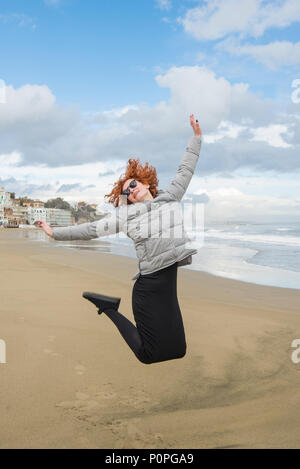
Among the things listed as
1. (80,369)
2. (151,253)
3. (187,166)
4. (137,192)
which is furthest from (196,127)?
(80,369)

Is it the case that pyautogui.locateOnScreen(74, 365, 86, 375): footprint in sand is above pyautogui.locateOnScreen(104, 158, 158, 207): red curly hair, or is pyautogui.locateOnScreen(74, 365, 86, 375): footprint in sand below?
below

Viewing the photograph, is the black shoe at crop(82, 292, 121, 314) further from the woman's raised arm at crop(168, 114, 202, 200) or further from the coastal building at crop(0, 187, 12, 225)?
the coastal building at crop(0, 187, 12, 225)

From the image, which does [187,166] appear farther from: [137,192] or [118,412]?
[118,412]

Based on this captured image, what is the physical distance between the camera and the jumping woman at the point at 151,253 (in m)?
2.80

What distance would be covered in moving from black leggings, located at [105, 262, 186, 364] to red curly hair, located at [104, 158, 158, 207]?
27.9 inches

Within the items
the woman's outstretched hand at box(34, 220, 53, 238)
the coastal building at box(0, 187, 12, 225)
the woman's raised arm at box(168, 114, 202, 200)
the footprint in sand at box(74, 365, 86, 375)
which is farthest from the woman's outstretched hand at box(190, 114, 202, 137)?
the coastal building at box(0, 187, 12, 225)

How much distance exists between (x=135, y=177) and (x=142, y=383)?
79.1 inches

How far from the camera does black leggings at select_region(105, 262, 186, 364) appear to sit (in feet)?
9.24

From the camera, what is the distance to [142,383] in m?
3.63

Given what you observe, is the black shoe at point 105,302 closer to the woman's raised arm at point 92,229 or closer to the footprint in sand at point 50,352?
the woman's raised arm at point 92,229

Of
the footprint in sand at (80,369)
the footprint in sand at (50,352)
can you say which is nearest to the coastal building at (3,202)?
the footprint in sand at (50,352)

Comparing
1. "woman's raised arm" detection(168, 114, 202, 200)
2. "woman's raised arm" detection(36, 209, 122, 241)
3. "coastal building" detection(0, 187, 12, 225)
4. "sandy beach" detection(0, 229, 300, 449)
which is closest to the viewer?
"sandy beach" detection(0, 229, 300, 449)

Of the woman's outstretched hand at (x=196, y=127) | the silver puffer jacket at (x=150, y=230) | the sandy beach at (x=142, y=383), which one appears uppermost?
the woman's outstretched hand at (x=196, y=127)

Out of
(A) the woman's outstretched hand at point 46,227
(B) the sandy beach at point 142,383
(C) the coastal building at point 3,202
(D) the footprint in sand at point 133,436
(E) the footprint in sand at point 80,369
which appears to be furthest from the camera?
(C) the coastal building at point 3,202
